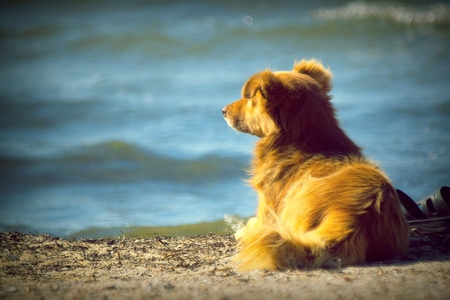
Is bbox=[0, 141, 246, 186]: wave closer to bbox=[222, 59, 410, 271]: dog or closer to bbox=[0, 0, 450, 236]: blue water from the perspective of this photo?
bbox=[0, 0, 450, 236]: blue water

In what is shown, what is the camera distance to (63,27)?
59.1 feet

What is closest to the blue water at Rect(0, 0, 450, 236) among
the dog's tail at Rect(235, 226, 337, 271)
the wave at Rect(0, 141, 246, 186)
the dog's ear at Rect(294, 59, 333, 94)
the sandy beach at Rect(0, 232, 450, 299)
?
the wave at Rect(0, 141, 246, 186)

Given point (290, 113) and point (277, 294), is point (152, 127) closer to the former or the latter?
point (290, 113)

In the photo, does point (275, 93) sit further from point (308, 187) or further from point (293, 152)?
point (308, 187)

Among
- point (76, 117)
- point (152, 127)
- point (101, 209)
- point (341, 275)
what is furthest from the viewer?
point (76, 117)

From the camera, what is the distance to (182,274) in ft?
12.8

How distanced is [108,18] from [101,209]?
13.0 metres

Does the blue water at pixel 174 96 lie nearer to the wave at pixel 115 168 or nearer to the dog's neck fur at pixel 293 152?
the wave at pixel 115 168

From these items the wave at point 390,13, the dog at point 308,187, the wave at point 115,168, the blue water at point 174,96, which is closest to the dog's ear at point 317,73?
the dog at point 308,187

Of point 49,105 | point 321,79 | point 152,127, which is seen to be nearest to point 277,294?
point 321,79

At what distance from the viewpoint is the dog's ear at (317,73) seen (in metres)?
4.79

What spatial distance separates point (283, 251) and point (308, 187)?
55 cm

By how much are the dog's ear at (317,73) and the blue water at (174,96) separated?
1.37 meters

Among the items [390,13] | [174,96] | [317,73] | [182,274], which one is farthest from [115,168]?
[390,13]
